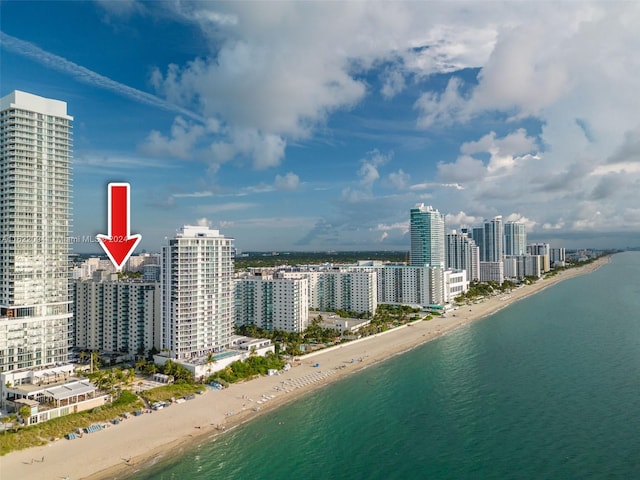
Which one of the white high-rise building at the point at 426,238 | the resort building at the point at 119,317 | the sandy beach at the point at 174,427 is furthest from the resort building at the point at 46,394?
the white high-rise building at the point at 426,238

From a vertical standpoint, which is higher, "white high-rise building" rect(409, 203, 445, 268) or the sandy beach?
"white high-rise building" rect(409, 203, 445, 268)

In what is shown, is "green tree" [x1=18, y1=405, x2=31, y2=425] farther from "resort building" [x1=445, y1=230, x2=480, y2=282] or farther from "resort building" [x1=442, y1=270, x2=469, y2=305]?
"resort building" [x1=445, y1=230, x2=480, y2=282]

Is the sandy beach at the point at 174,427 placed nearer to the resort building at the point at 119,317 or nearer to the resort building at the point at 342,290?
the resort building at the point at 119,317

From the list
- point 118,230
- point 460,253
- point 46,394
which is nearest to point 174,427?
point 46,394

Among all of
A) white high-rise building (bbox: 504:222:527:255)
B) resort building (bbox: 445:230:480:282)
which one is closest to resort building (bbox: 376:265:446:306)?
resort building (bbox: 445:230:480:282)

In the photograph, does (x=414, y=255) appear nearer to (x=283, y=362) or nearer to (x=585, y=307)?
(x=585, y=307)

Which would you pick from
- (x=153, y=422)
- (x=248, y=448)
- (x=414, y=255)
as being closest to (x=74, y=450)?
(x=153, y=422)
